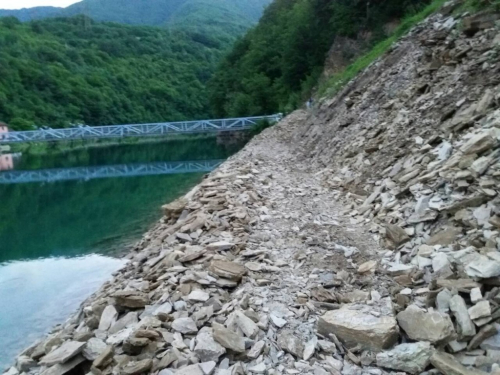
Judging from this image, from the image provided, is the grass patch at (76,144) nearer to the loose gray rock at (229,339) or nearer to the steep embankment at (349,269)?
the steep embankment at (349,269)

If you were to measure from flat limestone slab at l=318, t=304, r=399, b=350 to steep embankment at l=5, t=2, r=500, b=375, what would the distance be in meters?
0.01

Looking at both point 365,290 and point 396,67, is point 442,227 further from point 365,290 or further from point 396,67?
point 396,67

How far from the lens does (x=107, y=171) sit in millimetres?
39094

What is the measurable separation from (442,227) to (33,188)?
106 ft

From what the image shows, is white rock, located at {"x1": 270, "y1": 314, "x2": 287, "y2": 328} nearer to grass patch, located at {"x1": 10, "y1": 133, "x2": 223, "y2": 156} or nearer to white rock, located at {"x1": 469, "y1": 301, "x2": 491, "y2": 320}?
white rock, located at {"x1": 469, "y1": 301, "x2": 491, "y2": 320}

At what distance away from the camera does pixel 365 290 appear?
5465 millimetres

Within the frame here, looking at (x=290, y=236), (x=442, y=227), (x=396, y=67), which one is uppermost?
(x=396, y=67)

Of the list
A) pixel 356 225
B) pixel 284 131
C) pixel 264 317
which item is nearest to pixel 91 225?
pixel 284 131

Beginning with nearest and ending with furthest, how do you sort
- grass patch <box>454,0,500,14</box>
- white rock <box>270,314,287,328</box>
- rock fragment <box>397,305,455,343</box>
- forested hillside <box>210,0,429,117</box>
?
rock fragment <box>397,305,455,343</box>, white rock <box>270,314,287,328</box>, grass patch <box>454,0,500,14</box>, forested hillside <box>210,0,429,117</box>

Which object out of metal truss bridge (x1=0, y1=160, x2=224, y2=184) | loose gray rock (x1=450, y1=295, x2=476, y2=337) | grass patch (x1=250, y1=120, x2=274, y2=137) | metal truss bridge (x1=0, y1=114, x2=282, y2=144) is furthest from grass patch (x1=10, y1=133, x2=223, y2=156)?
loose gray rock (x1=450, y1=295, x2=476, y2=337)

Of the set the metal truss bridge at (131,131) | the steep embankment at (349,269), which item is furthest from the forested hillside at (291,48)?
the steep embankment at (349,269)

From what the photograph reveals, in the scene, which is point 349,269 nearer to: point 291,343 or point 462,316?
point 291,343

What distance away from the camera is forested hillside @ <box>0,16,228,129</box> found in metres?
96.2

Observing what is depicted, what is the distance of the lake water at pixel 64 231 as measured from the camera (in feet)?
34.4
